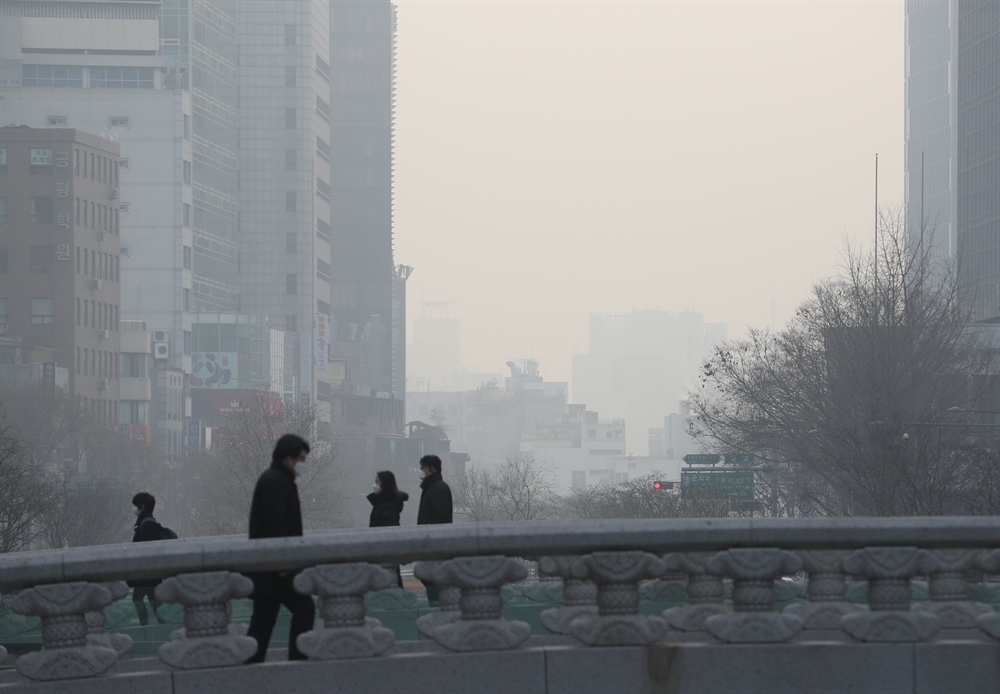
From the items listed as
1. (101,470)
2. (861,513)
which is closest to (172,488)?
(101,470)

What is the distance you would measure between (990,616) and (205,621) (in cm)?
385

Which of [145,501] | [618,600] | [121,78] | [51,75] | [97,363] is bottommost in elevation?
[618,600]

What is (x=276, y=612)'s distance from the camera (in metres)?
8.46

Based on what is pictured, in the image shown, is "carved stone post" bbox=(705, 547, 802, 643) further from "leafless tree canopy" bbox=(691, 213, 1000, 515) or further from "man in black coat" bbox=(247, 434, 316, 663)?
"leafless tree canopy" bbox=(691, 213, 1000, 515)

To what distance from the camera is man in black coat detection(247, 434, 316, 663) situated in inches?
330

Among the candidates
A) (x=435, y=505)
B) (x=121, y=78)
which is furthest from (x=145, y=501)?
(x=121, y=78)

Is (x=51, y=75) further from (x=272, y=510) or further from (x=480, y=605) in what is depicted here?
(x=480, y=605)

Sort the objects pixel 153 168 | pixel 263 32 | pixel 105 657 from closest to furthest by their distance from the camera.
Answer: pixel 105 657 < pixel 153 168 < pixel 263 32

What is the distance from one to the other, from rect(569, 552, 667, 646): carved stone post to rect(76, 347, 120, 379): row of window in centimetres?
12690

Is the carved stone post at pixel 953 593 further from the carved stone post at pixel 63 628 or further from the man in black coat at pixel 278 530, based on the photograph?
the carved stone post at pixel 63 628

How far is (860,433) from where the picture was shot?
4788 centimetres

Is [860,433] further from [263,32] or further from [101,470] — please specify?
[263,32]

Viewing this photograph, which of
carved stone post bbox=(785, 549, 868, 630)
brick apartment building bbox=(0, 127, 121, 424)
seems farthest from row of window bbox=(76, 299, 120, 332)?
carved stone post bbox=(785, 549, 868, 630)

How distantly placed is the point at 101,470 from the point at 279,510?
89.2 m
